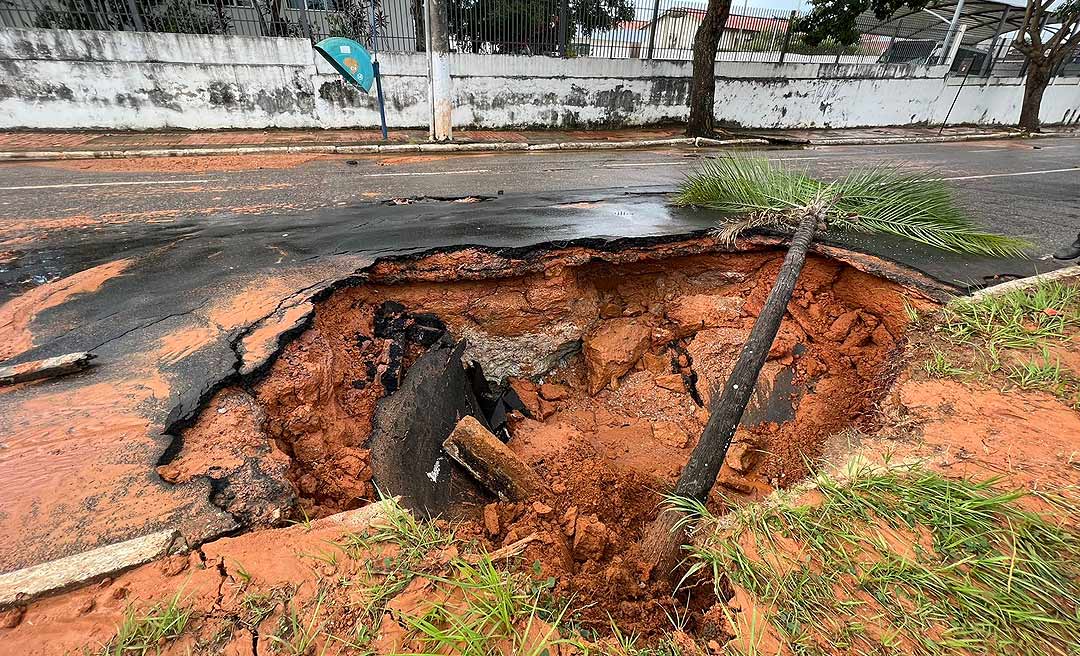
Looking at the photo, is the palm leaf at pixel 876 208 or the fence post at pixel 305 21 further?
the fence post at pixel 305 21

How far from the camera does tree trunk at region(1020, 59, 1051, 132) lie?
52.1ft

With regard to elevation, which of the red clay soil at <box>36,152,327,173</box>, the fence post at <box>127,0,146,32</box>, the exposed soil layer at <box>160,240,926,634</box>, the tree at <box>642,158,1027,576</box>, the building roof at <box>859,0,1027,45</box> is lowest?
the exposed soil layer at <box>160,240,926,634</box>

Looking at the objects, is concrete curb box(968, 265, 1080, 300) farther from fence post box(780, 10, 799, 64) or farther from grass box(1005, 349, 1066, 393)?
fence post box(780, 10, 799, 64)

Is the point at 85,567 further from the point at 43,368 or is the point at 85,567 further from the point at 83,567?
the point at 43,368

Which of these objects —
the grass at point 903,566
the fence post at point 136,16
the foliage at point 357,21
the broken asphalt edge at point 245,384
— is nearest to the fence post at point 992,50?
the broken asphalt edge at point 245,384

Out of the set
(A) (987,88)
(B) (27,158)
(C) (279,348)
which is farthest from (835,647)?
(A) (987,88)

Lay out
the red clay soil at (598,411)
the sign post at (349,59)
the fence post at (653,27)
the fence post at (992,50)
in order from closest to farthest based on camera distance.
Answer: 1. the red clay soil at (598,411)
2. the sign post at (349,59)
3. the fence post at (653,27)
4. the fence post at (992,50)

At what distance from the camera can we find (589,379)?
446 centimetres

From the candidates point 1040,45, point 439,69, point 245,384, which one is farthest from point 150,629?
point 1040,45

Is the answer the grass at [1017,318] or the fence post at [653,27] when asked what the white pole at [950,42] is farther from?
the grass at [1017,318]

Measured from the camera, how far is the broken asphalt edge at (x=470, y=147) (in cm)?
838

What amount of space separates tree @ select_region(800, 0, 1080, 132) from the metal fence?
58.5 inches

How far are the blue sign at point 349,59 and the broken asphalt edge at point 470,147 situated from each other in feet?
4.14

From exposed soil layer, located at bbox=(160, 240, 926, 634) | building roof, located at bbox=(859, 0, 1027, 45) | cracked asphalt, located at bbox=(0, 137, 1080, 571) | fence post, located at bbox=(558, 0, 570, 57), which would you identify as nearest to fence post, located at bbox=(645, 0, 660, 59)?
fence post, located at bbox=(558, 0, 570, 57)
